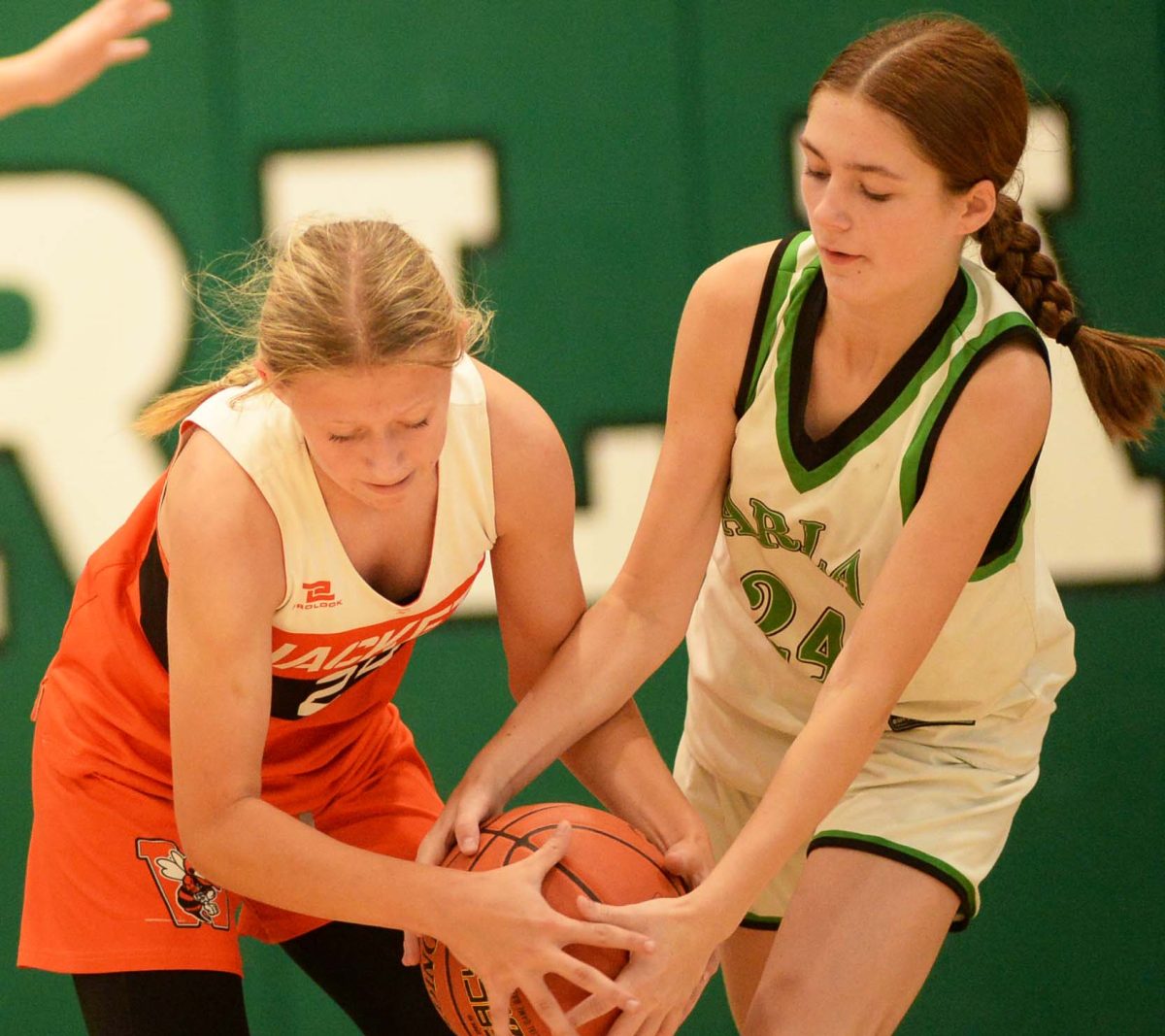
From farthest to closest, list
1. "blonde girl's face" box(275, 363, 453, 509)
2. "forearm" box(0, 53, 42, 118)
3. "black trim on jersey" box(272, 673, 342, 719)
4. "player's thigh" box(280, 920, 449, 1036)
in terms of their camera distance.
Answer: "player's thigh" box(280, 920, 449, 1036) < "black trim on jersey" box(272, 673, 342, 719) < "forearm" box(0, 53, 42, 118) < "blonde girl's face" box(275, 363, 453, 509)

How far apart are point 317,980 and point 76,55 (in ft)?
4.64

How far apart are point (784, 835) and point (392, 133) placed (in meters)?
2.03

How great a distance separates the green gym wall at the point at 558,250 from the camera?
141 inches

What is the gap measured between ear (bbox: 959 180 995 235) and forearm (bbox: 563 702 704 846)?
2.84 ft

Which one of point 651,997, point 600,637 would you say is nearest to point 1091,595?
point 600,637

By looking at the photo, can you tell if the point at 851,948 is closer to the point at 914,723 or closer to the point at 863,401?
the point at 914,723

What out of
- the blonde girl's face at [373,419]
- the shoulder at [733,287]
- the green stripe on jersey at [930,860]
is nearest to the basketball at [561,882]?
the green stripe on jersey at [930,860]

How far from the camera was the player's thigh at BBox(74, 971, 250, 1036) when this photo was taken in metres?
2.21

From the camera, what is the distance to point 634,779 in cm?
240

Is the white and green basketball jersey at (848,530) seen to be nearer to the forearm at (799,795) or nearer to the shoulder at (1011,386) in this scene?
the shoulder at (1011,386)

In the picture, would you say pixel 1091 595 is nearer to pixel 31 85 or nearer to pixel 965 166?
pixel 965 166

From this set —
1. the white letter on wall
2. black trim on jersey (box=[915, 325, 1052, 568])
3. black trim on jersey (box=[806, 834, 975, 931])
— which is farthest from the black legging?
the white letter on wall

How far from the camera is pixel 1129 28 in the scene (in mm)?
3633

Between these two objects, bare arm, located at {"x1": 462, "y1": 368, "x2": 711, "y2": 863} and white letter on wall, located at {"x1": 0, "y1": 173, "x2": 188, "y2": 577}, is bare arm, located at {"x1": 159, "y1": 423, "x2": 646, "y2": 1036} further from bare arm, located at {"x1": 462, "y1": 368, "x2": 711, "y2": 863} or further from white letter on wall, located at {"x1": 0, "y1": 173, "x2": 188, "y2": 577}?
white letter on wall, located at {"x1": 0, "y1": 173, "x2": 188, "y2": 577}
